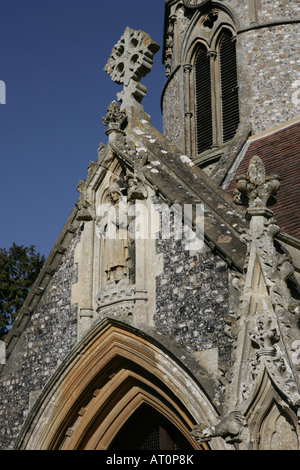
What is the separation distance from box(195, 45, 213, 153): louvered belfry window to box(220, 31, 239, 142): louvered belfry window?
330 mm

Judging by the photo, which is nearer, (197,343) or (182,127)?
(197,343)

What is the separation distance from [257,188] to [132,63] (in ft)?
13.4

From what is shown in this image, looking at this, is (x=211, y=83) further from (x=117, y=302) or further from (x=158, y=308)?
(x=158, y=308)

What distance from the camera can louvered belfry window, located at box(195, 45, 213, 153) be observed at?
15547 mm

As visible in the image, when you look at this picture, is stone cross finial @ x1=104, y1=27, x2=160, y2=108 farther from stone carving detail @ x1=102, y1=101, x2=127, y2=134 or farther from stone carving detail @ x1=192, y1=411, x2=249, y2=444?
stone carving detail @ x1=192, y1=411, x2=249, y2=444

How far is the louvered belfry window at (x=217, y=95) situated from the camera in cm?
1524

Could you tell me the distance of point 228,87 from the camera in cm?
1548

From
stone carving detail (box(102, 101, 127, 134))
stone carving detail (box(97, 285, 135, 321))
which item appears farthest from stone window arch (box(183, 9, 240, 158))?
stone carving detail (box(97, 285, 135, 321))

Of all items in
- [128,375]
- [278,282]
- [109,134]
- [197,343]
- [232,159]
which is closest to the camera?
[278,282]

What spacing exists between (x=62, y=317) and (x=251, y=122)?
5.88 metres

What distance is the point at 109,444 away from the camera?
10320mm

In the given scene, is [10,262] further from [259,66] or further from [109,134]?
[109,134]

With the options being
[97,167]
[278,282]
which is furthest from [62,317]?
[278,282]

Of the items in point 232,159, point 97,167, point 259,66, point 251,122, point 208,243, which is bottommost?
point 208,243
